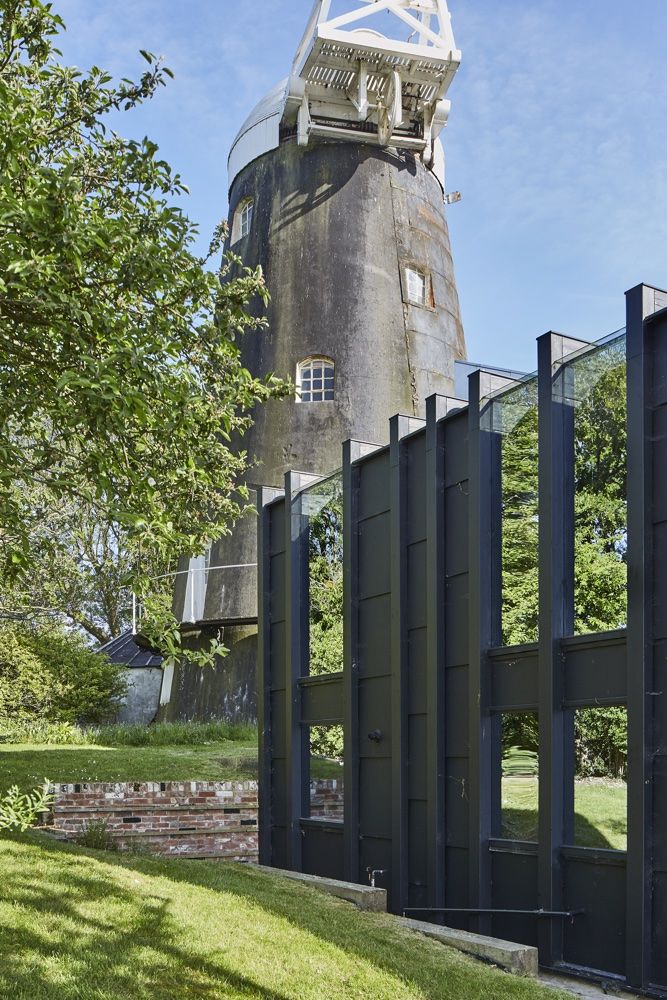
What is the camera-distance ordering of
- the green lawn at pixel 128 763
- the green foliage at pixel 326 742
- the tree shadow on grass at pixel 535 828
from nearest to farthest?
1. the tree shadow on grass at pixel 535 828
2. the green foliage at pixel 326 742
3. the green lawn at pixel 128 763

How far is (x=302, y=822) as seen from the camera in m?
14.5

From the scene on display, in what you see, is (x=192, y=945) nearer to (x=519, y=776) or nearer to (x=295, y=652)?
(x=519, y=776)

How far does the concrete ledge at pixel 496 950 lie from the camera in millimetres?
9250

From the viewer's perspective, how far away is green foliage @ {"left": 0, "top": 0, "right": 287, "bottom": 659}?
7.96 metres

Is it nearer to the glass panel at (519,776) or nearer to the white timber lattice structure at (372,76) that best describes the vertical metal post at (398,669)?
the glass panel at (519,776)

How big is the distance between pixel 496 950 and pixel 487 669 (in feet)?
9.33

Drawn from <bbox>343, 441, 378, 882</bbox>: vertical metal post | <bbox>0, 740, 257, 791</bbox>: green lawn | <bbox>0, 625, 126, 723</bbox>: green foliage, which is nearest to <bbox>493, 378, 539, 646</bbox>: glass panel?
<bbox>343, 441, 378, 882</bbox>: vertical metal post

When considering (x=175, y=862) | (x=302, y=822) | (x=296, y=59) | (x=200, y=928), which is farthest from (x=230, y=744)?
(x=296, y=59)

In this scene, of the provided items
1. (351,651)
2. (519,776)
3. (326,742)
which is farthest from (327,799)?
(519,776)

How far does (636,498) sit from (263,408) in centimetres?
1400

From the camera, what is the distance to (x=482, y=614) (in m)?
11.3

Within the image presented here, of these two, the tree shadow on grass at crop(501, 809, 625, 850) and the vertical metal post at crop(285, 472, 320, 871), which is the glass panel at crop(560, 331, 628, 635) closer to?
the tree shadow on grass at crop(501, 809, 625, 850)

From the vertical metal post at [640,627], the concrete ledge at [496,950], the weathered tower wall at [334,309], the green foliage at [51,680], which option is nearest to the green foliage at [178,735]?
the weathered tower wall at [334,309]

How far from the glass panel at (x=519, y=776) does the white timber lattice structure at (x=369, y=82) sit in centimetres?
1484
